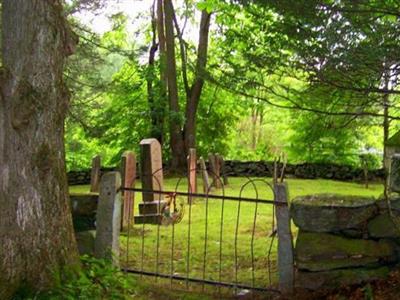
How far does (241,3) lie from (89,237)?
2774 millimetres

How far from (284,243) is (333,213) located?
1.62 ft

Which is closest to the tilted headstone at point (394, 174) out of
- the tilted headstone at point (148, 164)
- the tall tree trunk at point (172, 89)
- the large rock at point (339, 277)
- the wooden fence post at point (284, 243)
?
the large rock at point (339, 277)

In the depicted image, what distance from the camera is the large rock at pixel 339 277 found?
4.21 metres

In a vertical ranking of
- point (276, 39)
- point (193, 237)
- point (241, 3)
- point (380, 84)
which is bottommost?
point (193, 237)

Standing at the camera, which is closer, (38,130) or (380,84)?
(38,130)

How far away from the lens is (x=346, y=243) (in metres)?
4.30

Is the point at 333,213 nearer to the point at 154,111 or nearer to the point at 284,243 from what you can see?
the point at 284,243

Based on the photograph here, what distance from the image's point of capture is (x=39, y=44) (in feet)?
12.2

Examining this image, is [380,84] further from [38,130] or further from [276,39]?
[38,130]

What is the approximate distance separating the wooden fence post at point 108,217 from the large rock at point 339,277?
182cm

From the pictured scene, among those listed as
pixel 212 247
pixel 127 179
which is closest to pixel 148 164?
pixel 127 179

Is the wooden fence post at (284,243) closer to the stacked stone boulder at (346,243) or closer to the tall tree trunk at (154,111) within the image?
the stacked stone boulder at (346,243)

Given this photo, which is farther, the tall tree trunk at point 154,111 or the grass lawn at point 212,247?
the tall tree trunk at point 154,111

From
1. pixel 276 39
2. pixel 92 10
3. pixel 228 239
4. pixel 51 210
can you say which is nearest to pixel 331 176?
pixel 92 10
